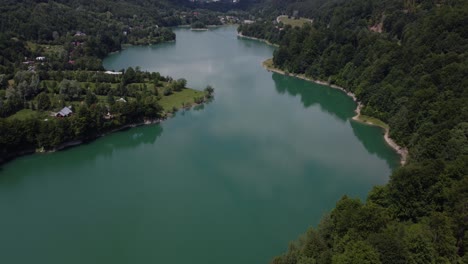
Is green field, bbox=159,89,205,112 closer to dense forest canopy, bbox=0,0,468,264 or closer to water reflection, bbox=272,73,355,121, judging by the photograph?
dense forest canopy, bbox=0,0,468,264

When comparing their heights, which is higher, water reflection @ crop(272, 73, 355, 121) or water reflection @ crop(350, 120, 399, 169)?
water reflection @ crop(350, 120, 399, 169)

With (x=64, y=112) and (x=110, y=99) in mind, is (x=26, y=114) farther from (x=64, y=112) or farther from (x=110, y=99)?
(x=110, y=99)

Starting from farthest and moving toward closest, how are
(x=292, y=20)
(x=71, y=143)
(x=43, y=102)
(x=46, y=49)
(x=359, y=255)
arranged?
(x=292, y=20) → (x=46, y=49) → (x=43, y=102) → (x=71, y=143) → (x=359, y=255)

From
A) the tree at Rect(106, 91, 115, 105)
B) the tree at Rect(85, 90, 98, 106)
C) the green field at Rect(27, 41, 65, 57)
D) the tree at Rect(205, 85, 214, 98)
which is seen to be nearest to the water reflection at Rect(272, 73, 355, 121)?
the tree at Rect(205, 85, 214, 98)

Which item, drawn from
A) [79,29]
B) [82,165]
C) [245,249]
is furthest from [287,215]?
[79,29]

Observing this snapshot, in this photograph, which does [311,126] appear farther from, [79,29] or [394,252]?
[79,29]

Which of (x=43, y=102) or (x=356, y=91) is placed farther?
(x=356, y=91)

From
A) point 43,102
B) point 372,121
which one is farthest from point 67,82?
point 372,121
